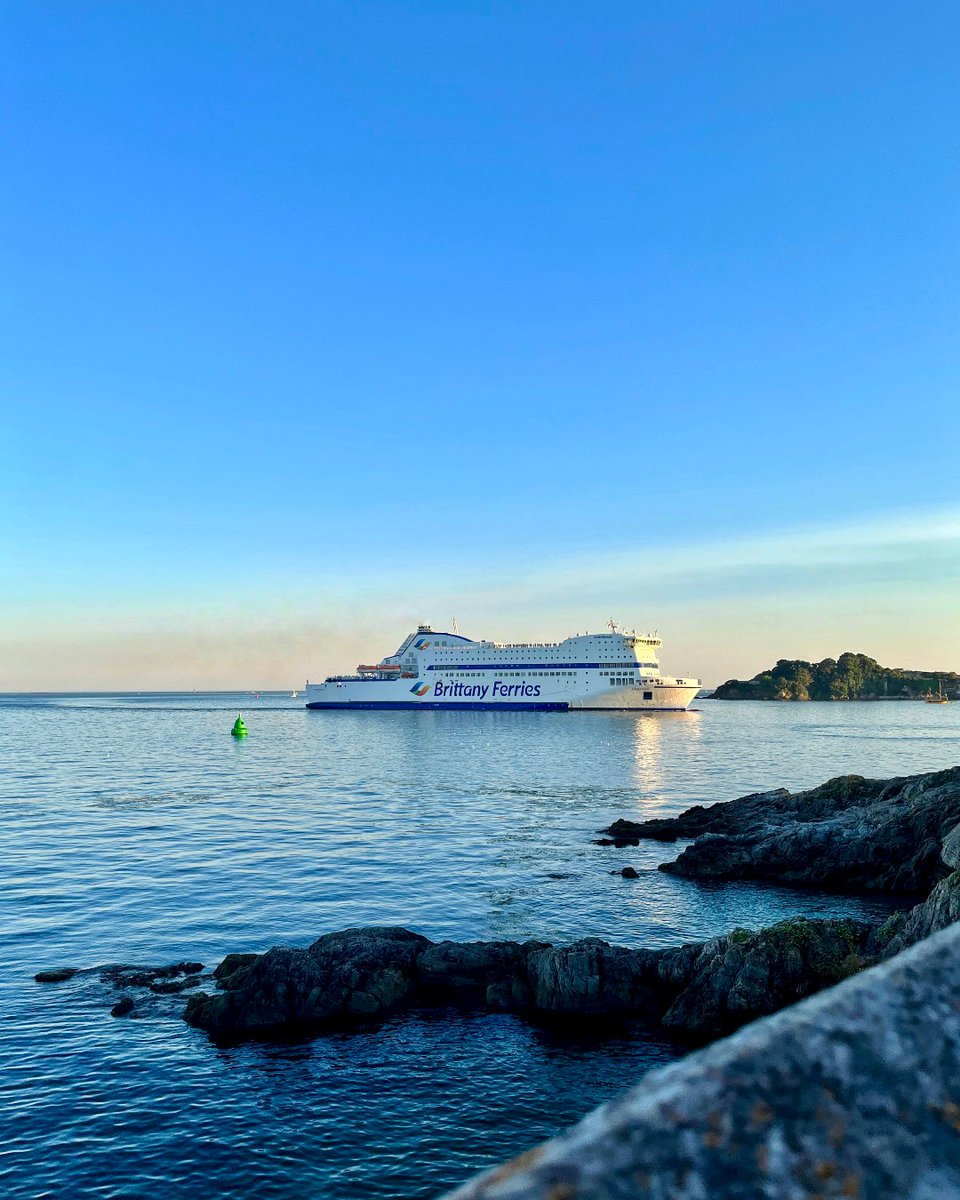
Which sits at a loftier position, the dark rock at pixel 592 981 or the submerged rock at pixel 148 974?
the dark rock at pixel 592 981

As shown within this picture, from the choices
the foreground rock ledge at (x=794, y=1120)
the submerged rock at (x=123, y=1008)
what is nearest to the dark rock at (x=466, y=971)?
the submerged rock at (x=123, y=1008)

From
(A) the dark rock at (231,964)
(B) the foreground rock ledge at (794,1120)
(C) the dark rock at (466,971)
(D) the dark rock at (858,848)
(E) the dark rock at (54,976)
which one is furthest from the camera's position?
(D) the dark rock at (858,848)

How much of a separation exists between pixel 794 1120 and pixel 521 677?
440 feet

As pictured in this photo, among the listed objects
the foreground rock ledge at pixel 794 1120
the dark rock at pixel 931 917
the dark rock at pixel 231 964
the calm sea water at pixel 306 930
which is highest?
the foreground rock ledge at pixel 794 1120

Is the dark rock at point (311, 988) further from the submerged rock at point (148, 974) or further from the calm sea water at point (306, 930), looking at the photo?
the submerged rock at point (148, 974)

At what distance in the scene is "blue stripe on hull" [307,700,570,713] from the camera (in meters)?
135

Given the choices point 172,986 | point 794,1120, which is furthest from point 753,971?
point 794,1120

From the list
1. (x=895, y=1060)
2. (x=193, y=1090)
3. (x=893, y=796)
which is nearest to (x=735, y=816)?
(x=893, y=796)

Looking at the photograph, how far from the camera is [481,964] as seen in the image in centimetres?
1631

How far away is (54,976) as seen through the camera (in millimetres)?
17016

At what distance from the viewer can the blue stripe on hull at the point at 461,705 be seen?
135 metres

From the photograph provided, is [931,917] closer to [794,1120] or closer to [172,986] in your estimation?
[172,986]

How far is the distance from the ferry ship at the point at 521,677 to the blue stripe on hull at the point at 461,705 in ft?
0.52

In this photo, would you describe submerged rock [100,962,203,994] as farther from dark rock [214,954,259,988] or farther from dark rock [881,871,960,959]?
dark rock [881,871,960,959]
